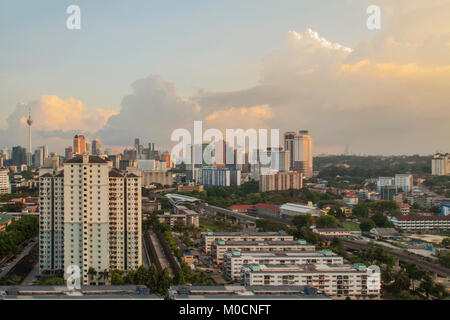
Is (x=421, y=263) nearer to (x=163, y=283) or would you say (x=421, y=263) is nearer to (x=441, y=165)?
(x=163, y=283)

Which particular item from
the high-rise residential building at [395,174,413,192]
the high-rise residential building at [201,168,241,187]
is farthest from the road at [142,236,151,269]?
the high-rise residential building at [395,174,413,192]

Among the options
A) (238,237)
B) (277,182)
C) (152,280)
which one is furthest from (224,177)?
(152,280)

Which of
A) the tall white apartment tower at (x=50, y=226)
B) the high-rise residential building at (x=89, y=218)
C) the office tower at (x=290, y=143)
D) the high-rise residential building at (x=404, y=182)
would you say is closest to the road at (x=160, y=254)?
the high-rise residential building at (x=89, y=218)

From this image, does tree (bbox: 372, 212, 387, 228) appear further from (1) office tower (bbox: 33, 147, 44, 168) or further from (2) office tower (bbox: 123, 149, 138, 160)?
(1) office tower (bbox: 33, 147, 44, 168)

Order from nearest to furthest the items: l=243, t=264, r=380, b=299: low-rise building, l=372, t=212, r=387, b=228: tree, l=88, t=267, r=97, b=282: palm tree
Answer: l=243, t=264, r=380, b=299: low-rise building, l=88, t=267, r=97, b=282: palm tree, l=372, t=212, r=387, b=228: tree

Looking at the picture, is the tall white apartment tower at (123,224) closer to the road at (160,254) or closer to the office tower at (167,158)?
the road at (160,254)

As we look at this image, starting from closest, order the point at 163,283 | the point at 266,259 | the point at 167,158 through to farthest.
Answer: the point at 163,283 < the point at 266,259 < the point at 167,158

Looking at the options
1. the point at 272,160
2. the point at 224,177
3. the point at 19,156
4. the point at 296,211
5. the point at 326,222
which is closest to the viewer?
the point at 326,222
